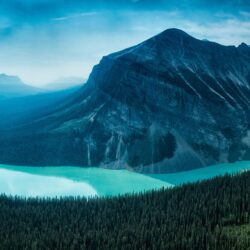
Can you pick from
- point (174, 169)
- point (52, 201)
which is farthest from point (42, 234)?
point (174, 169)

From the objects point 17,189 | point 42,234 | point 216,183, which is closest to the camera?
point 42,234

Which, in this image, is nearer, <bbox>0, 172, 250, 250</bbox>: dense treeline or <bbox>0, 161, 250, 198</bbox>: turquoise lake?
<bbox>0, 172, 250, 250</bbox>: dense treeline

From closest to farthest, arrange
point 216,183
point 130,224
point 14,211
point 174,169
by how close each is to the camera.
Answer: point 130,224 < point 14,211 < point 216,183 < point 174,169

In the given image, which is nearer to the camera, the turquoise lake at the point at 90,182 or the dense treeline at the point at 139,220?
the dense treeline at the point at 139,220

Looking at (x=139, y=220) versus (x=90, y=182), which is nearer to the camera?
(x=139, y=220)

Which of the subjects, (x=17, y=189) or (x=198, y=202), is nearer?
(x=198, y=202)

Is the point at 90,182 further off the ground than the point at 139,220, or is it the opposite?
the point at 139,220

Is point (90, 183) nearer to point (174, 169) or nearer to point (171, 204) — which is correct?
point (174, 169)
